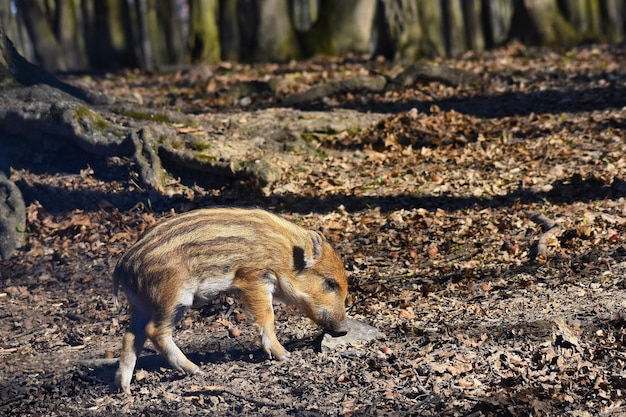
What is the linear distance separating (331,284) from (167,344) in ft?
4.45

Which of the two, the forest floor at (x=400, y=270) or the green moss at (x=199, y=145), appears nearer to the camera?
the forest floor at (x=400, y=270)

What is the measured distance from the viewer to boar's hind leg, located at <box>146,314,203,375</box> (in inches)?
237

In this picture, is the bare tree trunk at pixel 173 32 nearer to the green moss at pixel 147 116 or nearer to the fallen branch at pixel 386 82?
the fallen branch at pixel 386 82

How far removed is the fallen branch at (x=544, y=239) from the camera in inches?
314

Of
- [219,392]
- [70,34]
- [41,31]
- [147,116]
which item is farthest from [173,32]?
[219,392]

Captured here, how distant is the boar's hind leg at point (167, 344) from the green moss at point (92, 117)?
4.62 metres

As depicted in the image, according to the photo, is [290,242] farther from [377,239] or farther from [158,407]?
[377,239]

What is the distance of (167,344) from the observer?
6078 millimetres

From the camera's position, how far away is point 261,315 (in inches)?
250

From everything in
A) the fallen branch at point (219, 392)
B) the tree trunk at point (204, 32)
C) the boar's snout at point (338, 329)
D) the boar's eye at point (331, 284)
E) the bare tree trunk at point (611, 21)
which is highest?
the tree trunk at point (204, 32)

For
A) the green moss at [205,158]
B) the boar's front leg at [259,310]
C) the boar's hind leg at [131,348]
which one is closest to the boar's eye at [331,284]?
the boar's front leg at [259,310]

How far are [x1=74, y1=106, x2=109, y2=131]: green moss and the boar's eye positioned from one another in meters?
4.48

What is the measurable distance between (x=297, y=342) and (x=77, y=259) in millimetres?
2972

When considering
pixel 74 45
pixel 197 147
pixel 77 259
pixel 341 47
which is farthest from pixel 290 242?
pixel 74 45
